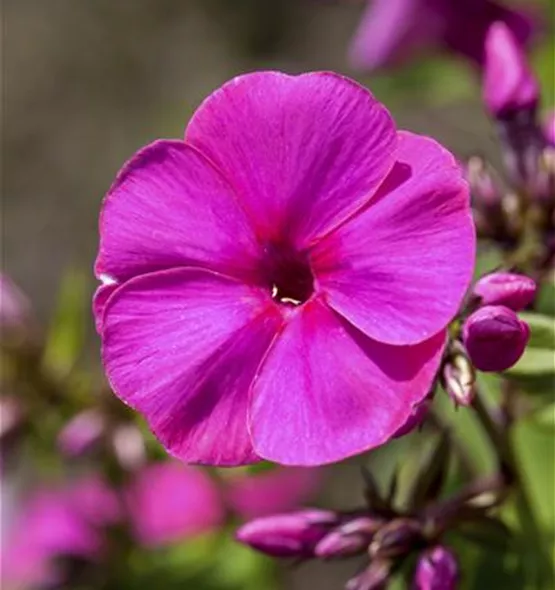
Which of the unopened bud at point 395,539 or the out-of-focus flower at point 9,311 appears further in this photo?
the out-of-focus flower at point 9,311

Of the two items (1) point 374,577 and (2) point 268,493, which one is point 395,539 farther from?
(2) point 268,493

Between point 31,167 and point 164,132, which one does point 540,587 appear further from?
point 31,167

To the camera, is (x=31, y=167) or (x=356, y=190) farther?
(x=31, y=167)

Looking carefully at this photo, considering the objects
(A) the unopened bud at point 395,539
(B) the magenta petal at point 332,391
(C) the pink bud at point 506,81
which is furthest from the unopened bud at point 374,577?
(C) the pink bud at point 506,81

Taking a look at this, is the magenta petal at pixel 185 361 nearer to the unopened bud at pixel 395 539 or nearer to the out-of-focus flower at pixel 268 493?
the unopened bud at pixel 395 539

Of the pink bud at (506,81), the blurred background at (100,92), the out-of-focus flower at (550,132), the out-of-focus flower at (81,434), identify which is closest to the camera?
the pink bud at (506,81)

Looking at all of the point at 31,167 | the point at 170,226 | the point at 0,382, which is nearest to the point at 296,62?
the point at 31,167
